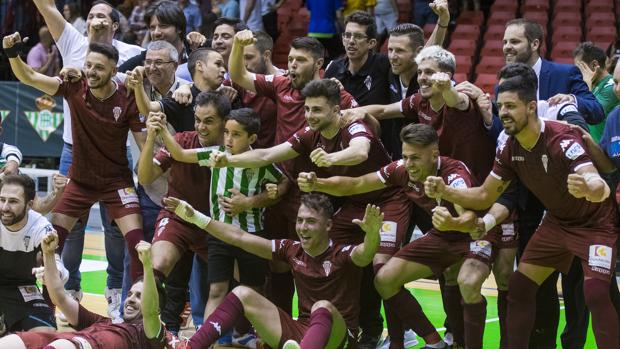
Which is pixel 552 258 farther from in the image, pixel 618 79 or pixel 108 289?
pixel 108 289

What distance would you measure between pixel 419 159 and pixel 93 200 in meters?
2.90

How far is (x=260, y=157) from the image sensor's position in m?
7.89

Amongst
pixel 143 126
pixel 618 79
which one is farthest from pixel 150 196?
pixel 618 79

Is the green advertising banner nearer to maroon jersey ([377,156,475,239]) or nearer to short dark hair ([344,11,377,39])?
short dark hair ([344,11,377,39])

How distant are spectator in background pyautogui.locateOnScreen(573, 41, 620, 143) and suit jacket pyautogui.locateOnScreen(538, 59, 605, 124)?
1.13 meters

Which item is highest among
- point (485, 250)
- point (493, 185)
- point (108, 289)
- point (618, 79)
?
point (618, 79)

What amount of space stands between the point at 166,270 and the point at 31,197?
3.80 feet

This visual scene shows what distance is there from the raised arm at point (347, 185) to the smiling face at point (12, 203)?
6.79ft

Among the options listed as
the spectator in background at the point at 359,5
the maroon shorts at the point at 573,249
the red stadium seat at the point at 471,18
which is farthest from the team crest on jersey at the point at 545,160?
the red stadium seat at the point at 471,18

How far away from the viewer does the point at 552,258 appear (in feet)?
24.1

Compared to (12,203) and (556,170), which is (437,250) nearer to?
(556,170)

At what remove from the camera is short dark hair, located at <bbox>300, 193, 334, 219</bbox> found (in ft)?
24.8

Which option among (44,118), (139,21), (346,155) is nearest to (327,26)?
(139,21)

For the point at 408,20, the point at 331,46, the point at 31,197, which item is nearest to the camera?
the point at 31,197
